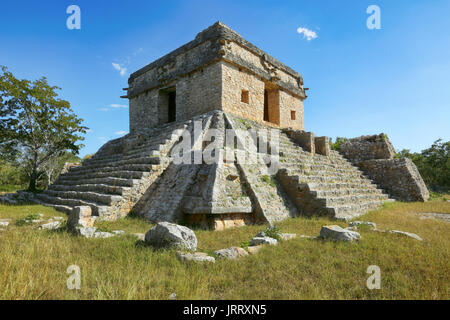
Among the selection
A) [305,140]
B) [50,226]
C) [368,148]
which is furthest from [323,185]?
[50,226]

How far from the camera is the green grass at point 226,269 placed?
2650mm

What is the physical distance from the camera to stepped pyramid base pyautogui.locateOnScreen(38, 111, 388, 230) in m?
6.66

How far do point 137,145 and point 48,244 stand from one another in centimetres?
721

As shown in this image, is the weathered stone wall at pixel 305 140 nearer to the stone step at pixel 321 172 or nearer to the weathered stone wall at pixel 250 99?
the stone step at pixel 321 172

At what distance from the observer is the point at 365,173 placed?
1317cm

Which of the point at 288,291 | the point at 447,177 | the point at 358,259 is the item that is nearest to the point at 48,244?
the point at 288,291

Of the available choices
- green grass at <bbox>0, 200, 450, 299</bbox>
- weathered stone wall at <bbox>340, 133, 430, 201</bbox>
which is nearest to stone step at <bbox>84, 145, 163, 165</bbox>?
green grass at <bbox>0, 200, 450, 299</bbox>

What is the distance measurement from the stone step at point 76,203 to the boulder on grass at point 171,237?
2968 millimetres

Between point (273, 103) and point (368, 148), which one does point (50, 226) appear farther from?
point (368, 148)

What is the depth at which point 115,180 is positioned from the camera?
8031 millimetres

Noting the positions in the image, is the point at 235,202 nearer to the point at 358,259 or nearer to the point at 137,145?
the point at 358,259

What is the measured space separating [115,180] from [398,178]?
13.5 m

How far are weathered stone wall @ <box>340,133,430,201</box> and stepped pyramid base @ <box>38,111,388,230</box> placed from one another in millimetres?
2715

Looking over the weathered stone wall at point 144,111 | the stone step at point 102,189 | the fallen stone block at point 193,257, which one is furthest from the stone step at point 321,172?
the weathered stone wall at point 144,111
